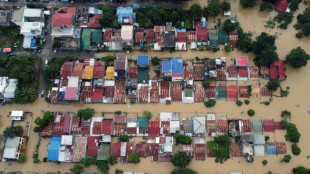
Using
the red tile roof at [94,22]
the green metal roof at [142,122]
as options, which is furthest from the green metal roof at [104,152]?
the red tile roof at [94,22]

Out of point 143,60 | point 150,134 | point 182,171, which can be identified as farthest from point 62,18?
point 182,171

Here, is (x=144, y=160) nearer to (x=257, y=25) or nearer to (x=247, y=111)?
(x=247, y=111)

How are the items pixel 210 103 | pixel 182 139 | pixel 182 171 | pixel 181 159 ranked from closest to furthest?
pixel 182 171 → pixel 181 159 → pixel 182 139 → pixel 210 103

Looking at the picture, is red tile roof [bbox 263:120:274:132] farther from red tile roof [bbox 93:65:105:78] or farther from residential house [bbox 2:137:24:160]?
residential house [bbox 2:137:24:160]

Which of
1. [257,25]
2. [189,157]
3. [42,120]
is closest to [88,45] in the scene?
[42,120]

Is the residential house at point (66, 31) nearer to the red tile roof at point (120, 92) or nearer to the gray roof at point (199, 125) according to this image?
the red tile roof at point (120, 92)

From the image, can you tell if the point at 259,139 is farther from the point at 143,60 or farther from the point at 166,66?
the point at 143,60
